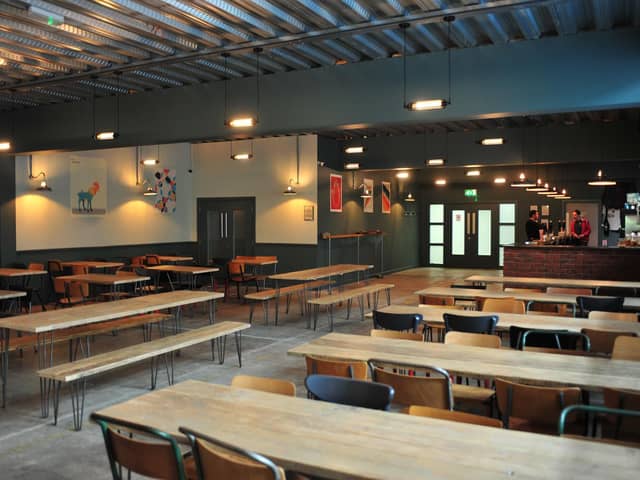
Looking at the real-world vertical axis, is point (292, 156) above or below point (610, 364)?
above

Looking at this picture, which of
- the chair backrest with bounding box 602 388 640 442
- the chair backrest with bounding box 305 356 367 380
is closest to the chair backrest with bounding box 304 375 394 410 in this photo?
the chair backrest with bounding box 305 356 367 380

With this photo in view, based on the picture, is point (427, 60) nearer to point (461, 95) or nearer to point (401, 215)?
point (461, 95)

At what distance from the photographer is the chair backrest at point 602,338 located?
4387 mm

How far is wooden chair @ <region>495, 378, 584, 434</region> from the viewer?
9.42ft

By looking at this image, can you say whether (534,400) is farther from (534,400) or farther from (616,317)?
(616,317)

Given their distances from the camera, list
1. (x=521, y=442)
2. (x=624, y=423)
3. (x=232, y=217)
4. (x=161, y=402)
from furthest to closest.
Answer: (x=232, y=217) → (x=624, y=423) → (x=161, y=402) → (x=521, y=442)

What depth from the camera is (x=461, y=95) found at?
697 cm

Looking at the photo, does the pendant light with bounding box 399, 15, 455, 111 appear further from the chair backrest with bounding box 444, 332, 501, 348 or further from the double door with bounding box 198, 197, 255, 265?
the double door with bounding box 198, 197, 255, 265

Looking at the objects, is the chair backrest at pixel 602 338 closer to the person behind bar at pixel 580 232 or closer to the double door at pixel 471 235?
the person behind bar at pixel 580 232

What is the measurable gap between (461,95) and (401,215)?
37.6ft

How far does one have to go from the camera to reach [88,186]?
39.7 ft

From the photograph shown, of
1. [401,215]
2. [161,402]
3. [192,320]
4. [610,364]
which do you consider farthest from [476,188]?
[161,402]

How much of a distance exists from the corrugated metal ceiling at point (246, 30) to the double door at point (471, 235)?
43.0ft

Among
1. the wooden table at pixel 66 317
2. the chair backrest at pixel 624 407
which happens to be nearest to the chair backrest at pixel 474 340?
the chair backrest at pixel 624 407
